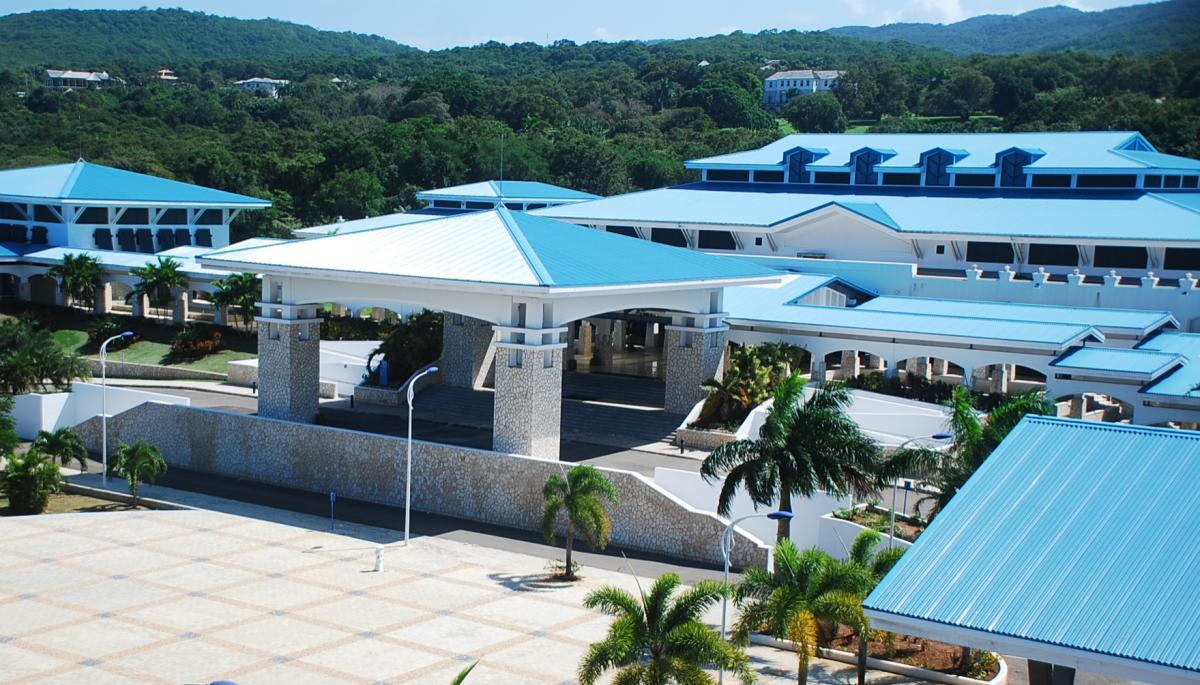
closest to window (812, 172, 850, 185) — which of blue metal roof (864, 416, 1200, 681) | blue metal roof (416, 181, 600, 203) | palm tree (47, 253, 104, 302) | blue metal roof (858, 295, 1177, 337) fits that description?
blue metal roof (858, 295, 1177, 337)

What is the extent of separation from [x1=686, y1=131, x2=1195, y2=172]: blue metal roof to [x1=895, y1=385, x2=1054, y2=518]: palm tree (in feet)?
103

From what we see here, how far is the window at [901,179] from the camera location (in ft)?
205

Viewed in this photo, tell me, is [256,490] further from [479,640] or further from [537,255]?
[479,640]

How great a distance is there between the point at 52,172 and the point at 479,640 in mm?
55711

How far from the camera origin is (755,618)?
23875 millimetres

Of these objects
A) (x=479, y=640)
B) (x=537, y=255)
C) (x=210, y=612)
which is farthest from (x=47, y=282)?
(x=479, y=640)

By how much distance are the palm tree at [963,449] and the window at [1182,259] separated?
2374 centimetres

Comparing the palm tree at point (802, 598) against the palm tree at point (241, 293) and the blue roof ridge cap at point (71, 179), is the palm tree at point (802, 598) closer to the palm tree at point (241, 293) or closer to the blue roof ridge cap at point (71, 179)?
the palm tree at point (241, 293)

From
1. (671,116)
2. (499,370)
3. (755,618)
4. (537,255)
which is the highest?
(671,116)

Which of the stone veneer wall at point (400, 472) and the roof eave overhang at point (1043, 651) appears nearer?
the roof eave overhang at point (1043, 651)

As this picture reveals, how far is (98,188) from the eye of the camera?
72.2 meters

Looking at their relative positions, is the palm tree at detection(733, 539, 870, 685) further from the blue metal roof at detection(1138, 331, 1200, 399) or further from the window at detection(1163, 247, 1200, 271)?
the window at detection(1163, 247, 1200, 271)

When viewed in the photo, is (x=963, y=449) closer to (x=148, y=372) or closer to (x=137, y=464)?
(x=137, y=464)

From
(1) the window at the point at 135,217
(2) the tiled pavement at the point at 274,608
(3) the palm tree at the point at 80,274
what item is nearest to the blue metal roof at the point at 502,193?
(1) the window at the point at 135,217
